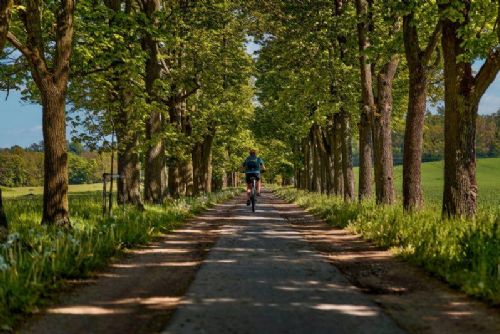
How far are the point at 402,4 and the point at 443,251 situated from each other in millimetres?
5949

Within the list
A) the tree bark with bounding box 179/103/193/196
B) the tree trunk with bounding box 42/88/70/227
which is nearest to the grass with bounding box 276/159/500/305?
the tree trunk with bounding box 42/88/70/227

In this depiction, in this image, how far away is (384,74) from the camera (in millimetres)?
17391

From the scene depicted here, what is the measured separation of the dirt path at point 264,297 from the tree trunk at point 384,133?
7173 mm

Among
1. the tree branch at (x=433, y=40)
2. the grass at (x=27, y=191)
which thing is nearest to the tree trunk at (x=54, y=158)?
the tree branch at (x=433, y=40)

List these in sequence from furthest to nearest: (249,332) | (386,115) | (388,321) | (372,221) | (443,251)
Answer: (386,115), (372,221), (443,251), (388,321), (249,332)

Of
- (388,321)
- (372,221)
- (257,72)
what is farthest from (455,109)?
(257,72)

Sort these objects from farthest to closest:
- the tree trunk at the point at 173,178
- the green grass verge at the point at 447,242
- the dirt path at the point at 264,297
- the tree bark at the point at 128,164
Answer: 1. the tree trunk at the point at 173,178
2. the tree bark at the point at 128,164
3. the green grass verge at the point at 447,242
4. the dirt path at the point at 264,297

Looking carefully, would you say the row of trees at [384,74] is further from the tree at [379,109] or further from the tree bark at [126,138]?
the tree bark at [126,138]

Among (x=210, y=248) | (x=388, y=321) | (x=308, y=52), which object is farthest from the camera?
(x=308, y=52)

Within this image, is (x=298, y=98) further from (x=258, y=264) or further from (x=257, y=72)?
(x=258, y=264)

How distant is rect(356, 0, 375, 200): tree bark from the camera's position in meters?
17.6

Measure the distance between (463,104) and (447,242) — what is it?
341cm

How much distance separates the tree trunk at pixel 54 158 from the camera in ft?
35.4

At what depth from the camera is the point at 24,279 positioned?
6082 mm
